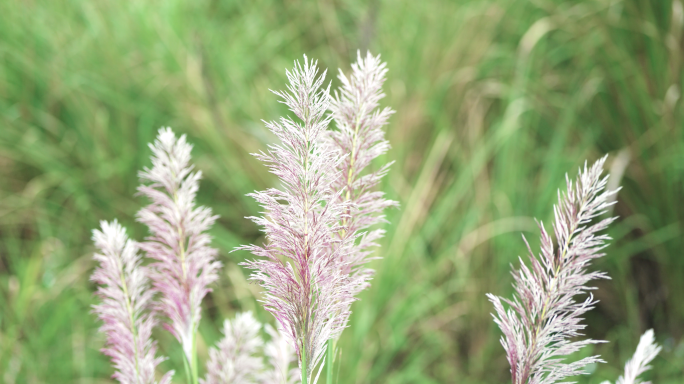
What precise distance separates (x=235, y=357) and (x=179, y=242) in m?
0.17

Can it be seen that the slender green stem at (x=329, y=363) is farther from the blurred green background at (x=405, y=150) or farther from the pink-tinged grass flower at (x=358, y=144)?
the blurred green background at (x=405, y=150)

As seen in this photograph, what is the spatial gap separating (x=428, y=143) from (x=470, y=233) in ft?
2.11

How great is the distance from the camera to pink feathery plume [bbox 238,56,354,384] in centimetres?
43

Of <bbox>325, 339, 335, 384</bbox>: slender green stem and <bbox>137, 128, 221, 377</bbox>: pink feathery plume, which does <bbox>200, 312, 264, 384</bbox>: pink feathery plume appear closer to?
<bbox>137, 128, 221, 377</bbox>: pink feathery plume

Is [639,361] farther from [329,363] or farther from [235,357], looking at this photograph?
[235,357]

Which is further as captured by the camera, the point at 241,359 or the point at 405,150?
the point at 405,150

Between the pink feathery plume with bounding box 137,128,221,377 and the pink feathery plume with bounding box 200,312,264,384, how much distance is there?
2.3 inches

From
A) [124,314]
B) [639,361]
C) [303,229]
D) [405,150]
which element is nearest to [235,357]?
[124,314]

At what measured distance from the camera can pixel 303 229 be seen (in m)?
0.45

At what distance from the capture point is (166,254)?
0.59 meters

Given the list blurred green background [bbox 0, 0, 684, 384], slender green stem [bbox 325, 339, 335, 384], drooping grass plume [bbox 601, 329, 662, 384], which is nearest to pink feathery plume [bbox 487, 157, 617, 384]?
drooping grass plume [bbox 601, 329, 662, 384]

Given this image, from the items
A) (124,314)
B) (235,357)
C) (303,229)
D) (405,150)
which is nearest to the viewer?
(303,229)

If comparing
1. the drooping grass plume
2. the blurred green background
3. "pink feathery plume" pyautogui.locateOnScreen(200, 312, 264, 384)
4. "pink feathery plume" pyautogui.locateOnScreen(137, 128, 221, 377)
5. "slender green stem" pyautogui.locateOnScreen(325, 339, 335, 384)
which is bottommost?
the drooping grass plume

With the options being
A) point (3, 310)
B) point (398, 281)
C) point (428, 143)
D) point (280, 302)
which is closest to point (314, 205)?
point (280, 302)
